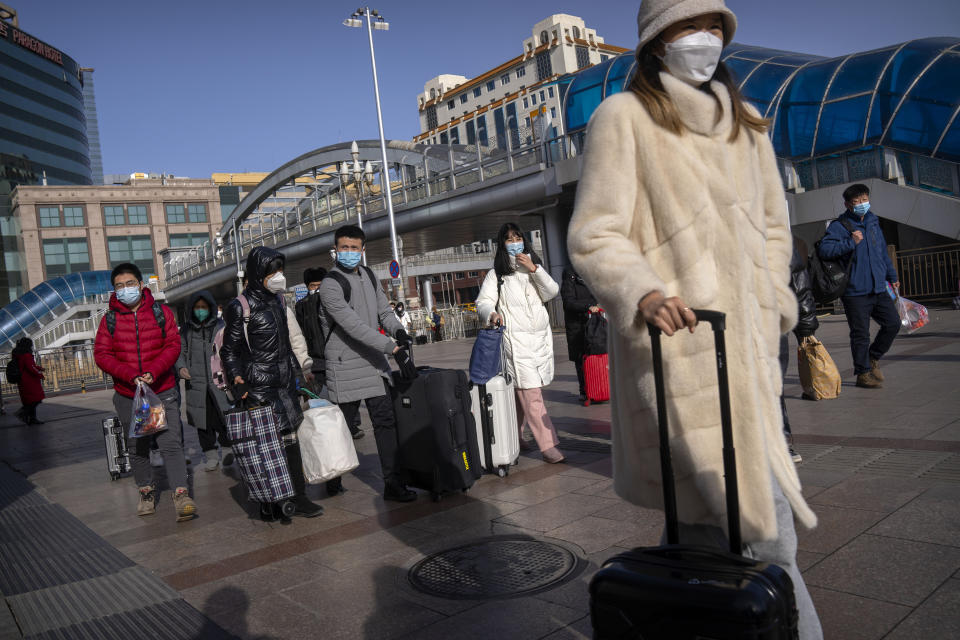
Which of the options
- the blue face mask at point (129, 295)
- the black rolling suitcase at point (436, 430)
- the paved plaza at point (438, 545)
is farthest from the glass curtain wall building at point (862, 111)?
the blue face mask at point (129, 295)

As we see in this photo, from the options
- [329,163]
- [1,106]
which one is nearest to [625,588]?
[329,163]

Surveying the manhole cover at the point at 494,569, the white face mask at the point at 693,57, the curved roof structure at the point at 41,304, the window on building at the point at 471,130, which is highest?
the window on building at the point at 471,130

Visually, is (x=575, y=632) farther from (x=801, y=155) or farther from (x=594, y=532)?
(x=801, y=155)

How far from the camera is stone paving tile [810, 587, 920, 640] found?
103 inches

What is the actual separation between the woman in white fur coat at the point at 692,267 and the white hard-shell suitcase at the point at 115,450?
21.8ft

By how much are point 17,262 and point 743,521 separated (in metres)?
93.6

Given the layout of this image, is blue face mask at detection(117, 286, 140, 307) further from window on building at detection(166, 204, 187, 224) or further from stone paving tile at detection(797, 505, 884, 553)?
window on building at detection(166, 204, 187, 224)

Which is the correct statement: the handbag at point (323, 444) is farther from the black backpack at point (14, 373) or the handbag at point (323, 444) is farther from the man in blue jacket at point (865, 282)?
the black backpack at point (14, 373)

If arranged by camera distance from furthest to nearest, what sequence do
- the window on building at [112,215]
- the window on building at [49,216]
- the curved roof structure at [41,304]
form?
the window on building at [112,215] < the window on building at [49,216] < the curved roof structure at [41,304]

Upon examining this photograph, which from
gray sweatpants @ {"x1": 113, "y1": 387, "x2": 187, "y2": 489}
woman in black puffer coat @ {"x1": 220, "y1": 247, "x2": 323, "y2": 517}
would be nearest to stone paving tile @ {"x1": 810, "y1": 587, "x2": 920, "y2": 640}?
woman in black puffer coat @ {"x1": 220, "y1": 247, "x2": 323, "y2": 517}

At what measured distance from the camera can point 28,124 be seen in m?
81.8

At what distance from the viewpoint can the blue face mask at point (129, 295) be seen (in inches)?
229

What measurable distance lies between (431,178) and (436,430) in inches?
954

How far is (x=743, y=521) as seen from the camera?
2039 mm
